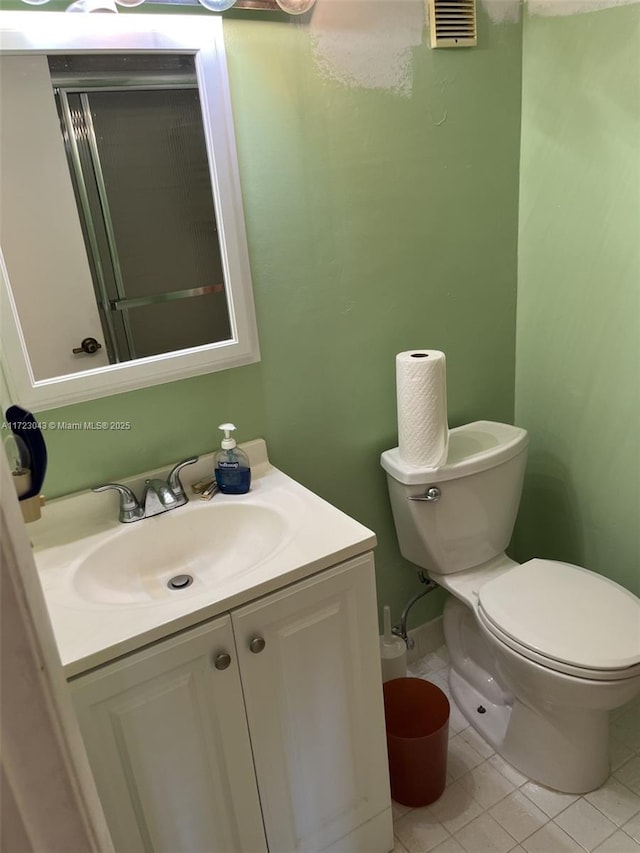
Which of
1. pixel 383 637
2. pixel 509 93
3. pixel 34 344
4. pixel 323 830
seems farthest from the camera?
pixel 383 637

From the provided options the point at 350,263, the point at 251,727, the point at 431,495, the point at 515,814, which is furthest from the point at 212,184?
the point at 515,814

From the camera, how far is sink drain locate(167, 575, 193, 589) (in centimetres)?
132

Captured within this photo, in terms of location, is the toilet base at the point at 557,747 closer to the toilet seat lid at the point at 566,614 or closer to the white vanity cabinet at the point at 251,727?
the toilet seat lid at the point at 566,614

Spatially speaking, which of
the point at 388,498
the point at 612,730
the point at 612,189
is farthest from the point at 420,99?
the point at 612,730

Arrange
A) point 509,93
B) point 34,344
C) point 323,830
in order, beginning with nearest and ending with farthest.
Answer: point 34,344
point 323,830
point 509,93

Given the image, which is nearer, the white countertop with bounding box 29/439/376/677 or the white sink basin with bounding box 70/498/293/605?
the white countertop with bounding box 29/439/376/677

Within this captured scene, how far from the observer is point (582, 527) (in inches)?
74.1

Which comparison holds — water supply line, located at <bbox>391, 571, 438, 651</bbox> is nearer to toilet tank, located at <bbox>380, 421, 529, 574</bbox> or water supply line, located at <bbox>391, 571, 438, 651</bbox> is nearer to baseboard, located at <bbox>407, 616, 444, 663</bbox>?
baseboard, located at <bbox>407, 616, 444, 663</bbox>

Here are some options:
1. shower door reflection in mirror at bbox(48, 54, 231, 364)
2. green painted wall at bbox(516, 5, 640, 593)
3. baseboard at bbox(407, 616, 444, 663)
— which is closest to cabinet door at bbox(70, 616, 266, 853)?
shower door reflection in mirror at bbox(48, 54, 231, 364)

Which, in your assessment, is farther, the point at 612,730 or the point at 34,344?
the point at 612,730

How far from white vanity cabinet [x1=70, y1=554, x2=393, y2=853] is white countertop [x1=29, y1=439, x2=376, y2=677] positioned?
0.03 meters

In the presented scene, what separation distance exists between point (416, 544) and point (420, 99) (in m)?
1.11

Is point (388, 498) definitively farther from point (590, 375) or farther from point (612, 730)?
point (612, 730)

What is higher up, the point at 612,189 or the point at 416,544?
the point at 612,189
